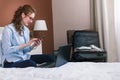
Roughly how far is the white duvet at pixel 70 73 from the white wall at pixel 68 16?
286cm

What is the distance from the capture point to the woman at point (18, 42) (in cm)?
262

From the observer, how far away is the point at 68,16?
505cm

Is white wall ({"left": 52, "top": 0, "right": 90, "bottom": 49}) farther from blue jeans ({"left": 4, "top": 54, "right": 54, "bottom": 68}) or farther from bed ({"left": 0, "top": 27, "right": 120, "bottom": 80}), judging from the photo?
bed ({"left": 0, "top": 27, "right": 120, "bottom": 80})

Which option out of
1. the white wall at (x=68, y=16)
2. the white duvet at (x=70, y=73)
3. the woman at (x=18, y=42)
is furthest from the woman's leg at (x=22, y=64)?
the white wall at (x=68, y=16)

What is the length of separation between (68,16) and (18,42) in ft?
8.03

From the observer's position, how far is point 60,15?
5.12 metres

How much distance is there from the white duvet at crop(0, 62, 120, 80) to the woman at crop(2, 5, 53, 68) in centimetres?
59

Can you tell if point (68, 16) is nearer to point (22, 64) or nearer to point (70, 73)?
point (22, 64)

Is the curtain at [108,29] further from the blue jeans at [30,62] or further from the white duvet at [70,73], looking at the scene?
the white duvet at [70,73]

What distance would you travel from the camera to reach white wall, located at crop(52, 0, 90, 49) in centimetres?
494

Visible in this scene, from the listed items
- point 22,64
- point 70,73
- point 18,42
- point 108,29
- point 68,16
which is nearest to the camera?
point 70,73

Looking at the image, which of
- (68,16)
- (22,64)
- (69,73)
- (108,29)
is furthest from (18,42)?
(68,16)

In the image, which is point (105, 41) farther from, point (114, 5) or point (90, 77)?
point (90, 77)

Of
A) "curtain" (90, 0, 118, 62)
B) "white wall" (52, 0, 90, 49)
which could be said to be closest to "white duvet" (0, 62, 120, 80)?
"curtain" (90, 0, 118, 62)
